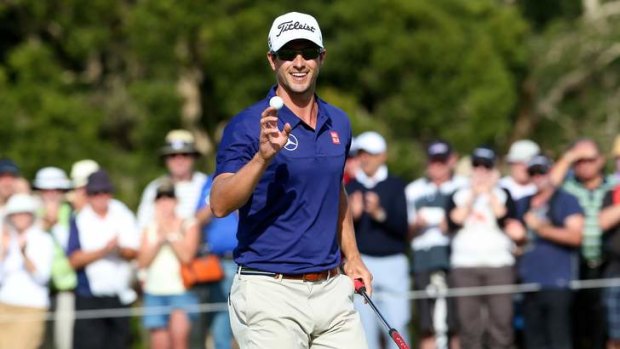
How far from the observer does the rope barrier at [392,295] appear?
10930mm

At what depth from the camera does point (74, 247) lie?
10.9 metres

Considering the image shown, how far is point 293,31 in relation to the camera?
6496 millimetres

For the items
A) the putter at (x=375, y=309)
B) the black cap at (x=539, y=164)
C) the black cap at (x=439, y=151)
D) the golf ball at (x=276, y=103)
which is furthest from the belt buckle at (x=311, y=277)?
the black cap at (x=539, y=164)

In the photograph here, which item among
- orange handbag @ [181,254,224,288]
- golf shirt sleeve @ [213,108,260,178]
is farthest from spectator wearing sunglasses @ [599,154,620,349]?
golf shirt sleeve @ [213,108,260,178]

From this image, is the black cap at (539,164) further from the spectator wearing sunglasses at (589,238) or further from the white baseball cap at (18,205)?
the white baseball cap at (18,205)

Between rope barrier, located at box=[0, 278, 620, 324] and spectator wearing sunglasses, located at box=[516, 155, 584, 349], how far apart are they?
97 mm

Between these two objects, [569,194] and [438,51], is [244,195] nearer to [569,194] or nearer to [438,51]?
[569,194]

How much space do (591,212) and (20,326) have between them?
4650 millimetres

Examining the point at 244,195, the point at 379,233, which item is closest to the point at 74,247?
the point at 379,233

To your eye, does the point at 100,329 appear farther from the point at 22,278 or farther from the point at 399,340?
the point at 399,340

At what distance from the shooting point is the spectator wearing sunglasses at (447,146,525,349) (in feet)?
36.8

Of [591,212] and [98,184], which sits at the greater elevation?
[98,184]

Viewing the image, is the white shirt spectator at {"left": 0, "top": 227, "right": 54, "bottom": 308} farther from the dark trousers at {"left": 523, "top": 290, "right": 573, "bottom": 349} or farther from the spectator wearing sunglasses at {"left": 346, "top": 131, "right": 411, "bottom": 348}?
the dark trousers at {"left": 523, "top": 290, "right": 573, "bottom": 349}

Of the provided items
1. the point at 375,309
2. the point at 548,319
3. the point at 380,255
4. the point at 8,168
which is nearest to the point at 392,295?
the point at 380,255
